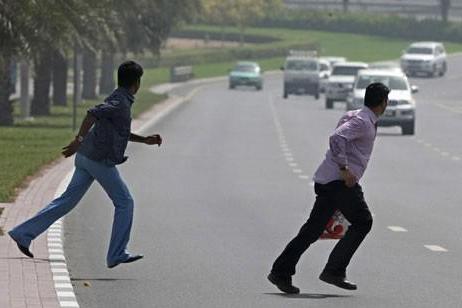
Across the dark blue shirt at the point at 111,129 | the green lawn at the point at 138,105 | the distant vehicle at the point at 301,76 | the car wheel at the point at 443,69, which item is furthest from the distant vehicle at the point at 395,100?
the car wheel at the point at 443,69

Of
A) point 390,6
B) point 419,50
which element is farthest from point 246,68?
point 390,6

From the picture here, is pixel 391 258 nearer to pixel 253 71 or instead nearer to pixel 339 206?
pixel 339 206

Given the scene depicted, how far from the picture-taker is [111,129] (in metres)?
14.9

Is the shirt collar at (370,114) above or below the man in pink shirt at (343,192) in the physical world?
above

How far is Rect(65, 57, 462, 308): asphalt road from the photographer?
45.4 feet

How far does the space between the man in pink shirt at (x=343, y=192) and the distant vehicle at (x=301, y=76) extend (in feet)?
234

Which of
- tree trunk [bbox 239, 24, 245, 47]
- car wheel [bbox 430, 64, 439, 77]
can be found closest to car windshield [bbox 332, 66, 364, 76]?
car wheel [bbox 430, 64, 439, 77]

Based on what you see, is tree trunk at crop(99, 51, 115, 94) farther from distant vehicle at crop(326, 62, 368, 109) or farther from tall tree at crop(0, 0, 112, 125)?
tall tree at crop(0, 0, 112, 125)

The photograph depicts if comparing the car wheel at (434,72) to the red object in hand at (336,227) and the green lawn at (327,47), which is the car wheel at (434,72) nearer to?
the green lawn at (327,47)

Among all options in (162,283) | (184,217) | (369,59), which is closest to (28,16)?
(184,217)

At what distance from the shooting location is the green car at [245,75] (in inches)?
3873

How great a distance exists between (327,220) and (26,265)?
9.23ft

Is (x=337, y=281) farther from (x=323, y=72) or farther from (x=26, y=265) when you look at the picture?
(x=323, y=72)

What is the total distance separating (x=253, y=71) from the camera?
9912 cm
